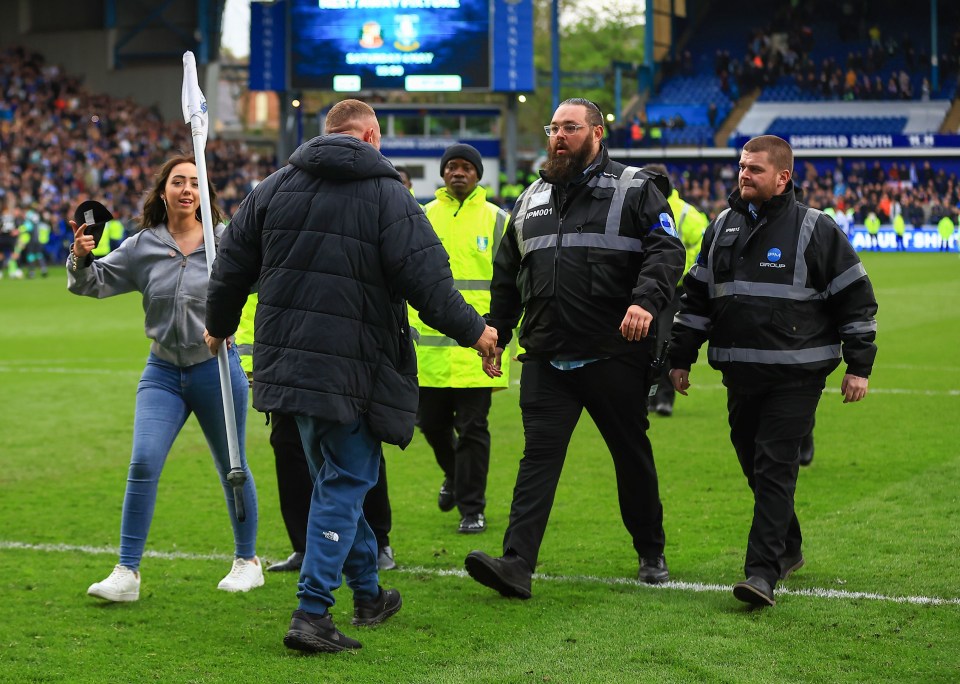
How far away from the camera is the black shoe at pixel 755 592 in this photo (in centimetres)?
558

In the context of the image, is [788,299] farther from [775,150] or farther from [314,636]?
[314,636]

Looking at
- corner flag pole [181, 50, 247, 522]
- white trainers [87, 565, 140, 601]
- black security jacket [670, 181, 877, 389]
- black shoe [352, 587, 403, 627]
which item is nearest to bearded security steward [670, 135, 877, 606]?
black security jacket [670, 181, 877, 389]

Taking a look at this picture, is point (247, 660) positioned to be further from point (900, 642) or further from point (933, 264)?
point (933, 264)

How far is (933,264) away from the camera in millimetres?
35250

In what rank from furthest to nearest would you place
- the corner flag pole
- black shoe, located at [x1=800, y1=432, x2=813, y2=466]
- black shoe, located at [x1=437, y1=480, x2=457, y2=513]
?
black shoe, located at [x1=800, y1=432, x2=813, y2=466] < black shoe, located at [x1=437, y1=480, x2=457, y2=513] < the corner flag pole

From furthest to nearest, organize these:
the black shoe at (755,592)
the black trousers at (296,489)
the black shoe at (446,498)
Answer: the black shoe at (446,498) < the black trousers at (296,489) < the black shoe at (755,592)

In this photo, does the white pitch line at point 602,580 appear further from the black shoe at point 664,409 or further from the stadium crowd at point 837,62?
the stadium crowd at point 837,62

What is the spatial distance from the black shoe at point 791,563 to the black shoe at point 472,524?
1.85m

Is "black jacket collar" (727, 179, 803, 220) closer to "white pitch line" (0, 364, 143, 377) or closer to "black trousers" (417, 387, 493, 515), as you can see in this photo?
"black trousers" (417, 387, 493, 515)

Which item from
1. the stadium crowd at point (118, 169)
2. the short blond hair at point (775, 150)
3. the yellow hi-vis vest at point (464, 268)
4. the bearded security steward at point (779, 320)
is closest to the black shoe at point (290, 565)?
the yellow hi-vis vest at point (464, 268)

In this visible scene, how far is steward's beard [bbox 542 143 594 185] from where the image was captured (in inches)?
241

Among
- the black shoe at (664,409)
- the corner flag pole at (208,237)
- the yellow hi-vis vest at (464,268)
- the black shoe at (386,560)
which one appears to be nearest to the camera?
the corner flag pole at (208,237)

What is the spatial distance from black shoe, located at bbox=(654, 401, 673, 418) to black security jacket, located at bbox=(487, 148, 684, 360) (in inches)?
224

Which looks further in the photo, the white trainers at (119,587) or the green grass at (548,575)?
the white trainers at (119,587)
